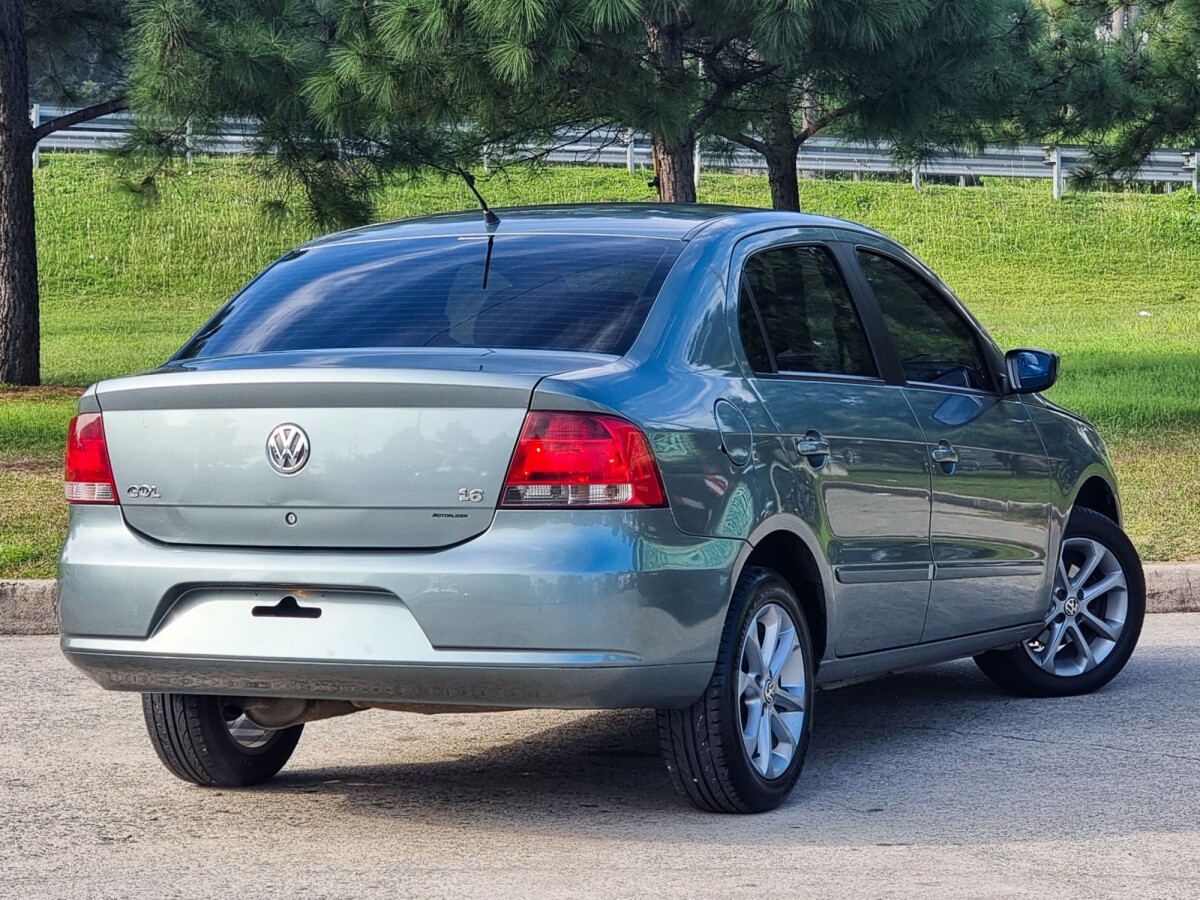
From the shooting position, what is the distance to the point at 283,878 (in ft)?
14.9

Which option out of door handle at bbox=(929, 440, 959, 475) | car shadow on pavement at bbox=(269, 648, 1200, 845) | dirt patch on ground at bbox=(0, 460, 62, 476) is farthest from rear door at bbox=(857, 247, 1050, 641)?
dirt patch on ground at bbox=(0, 460, 62, 476)

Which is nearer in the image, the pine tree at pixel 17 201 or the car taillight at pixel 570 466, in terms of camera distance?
the car taillight at pixel 570 466

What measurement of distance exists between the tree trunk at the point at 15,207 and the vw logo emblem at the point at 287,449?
13578mm

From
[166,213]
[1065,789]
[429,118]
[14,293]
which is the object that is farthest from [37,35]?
[1065,789]

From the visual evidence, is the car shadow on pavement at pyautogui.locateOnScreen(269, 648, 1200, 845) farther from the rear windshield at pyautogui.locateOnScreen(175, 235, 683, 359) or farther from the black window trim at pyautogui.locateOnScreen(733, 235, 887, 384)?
the rear windshield at pyautogui.locateOnScreen(175, 235, 683, 359)

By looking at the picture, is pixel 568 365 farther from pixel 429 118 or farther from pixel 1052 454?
pixel 429 118

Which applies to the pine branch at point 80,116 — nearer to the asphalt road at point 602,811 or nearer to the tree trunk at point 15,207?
the tree trunk at point 15,207

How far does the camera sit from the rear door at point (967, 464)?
615 cm

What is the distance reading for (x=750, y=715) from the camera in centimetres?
513

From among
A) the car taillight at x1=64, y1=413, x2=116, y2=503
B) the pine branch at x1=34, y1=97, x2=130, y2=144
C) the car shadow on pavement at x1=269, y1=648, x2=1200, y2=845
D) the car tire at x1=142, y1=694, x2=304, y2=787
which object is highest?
the pine branch at x1=34, y1=97, x2=130, y2=144

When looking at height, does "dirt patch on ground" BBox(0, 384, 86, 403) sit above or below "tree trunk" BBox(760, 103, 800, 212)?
below

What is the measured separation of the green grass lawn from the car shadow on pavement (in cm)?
611

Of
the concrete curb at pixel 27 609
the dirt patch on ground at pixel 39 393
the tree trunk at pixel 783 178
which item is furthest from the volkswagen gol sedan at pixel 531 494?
the tree trunk at pixel 783 178

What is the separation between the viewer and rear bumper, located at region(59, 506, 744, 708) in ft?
14.9
